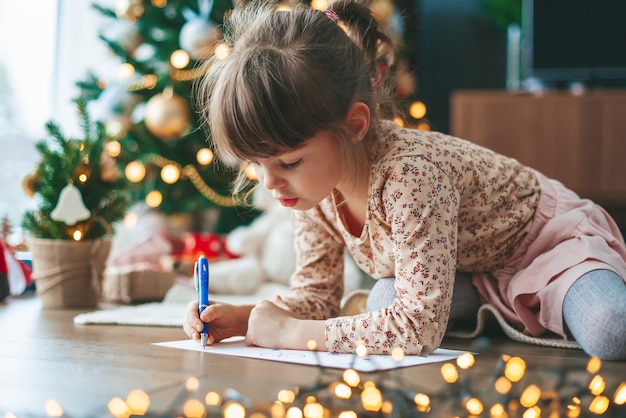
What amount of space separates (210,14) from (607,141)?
53.7 inches

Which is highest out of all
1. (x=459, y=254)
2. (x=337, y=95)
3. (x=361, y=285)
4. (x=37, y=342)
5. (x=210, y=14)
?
(x=210, y=14)

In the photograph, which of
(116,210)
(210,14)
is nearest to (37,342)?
(116,210)

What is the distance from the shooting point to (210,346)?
1257 millimetres

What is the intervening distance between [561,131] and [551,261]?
1576 mm

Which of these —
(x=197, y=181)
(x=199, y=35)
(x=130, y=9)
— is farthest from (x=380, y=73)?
(x=130, y=9)

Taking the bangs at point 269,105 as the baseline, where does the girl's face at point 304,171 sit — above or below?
below

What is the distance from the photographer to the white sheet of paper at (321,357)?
1076 mm

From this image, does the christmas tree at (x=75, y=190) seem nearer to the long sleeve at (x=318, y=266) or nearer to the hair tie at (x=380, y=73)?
the long sleeve at (x=318, y=266)

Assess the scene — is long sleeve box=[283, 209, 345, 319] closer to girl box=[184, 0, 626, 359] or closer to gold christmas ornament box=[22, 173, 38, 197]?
girl box=[184, 0, 626, 359]

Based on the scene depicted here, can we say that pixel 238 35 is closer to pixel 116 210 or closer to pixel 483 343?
pixel 483 343

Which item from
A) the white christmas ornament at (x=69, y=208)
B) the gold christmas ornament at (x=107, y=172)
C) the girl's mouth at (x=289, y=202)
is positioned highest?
the girl's mouth at (x=289, y=202)

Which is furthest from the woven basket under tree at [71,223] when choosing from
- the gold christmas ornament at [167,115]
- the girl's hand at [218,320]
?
the girl's hand at [218,320]

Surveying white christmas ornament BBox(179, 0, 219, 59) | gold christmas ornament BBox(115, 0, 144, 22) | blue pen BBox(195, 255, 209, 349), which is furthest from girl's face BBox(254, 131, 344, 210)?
gold christmas ornament BBox(115, 0, 144, 22)

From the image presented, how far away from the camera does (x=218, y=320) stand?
4.17ft
